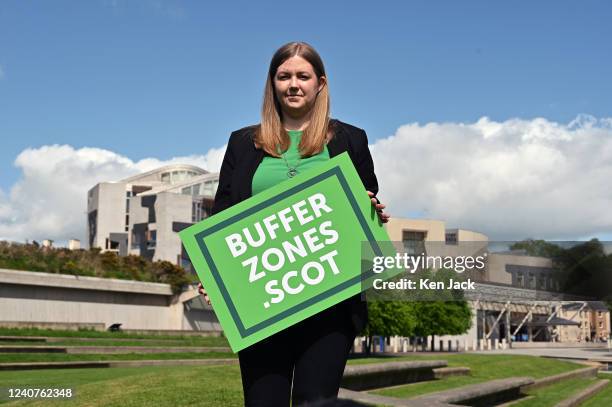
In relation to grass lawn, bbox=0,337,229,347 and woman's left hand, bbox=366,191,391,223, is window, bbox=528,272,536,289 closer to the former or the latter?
woman's left hand, bbox=366,191,391,223

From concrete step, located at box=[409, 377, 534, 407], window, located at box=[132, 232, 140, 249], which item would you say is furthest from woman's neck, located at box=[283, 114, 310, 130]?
window, located at box=[132, 232, 140, 249]

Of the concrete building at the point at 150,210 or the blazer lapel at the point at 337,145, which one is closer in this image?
the blazer lapel at the point at 337,145

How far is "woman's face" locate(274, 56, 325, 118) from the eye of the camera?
294cm

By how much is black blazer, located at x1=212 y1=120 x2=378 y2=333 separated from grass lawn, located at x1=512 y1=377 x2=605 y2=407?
42.2 ft

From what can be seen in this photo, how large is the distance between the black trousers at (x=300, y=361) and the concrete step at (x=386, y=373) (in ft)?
30.3

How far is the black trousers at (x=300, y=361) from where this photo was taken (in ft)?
8.87

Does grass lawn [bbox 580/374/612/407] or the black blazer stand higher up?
the black blazer

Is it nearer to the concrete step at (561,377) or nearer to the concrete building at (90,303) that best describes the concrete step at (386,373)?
the concrete step at (561,377)

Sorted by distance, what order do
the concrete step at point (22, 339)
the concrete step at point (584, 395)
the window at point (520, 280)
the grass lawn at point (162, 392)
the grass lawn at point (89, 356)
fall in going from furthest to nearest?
the concrete step at point (22, 339)
the grass lawn at point (89, 356)
the concrete step at point (584, 395)
the grass lawn at point (162, 392)
the window at point (520, 280)

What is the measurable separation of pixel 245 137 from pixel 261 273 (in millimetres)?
664

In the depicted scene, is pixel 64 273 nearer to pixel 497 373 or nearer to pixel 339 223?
pixel 497 373

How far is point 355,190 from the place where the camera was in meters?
2.88

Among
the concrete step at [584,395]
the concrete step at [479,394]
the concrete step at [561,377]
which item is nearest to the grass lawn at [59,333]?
the concrete step at [561,377]

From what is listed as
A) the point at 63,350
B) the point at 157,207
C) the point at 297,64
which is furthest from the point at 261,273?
the point at 157,207
